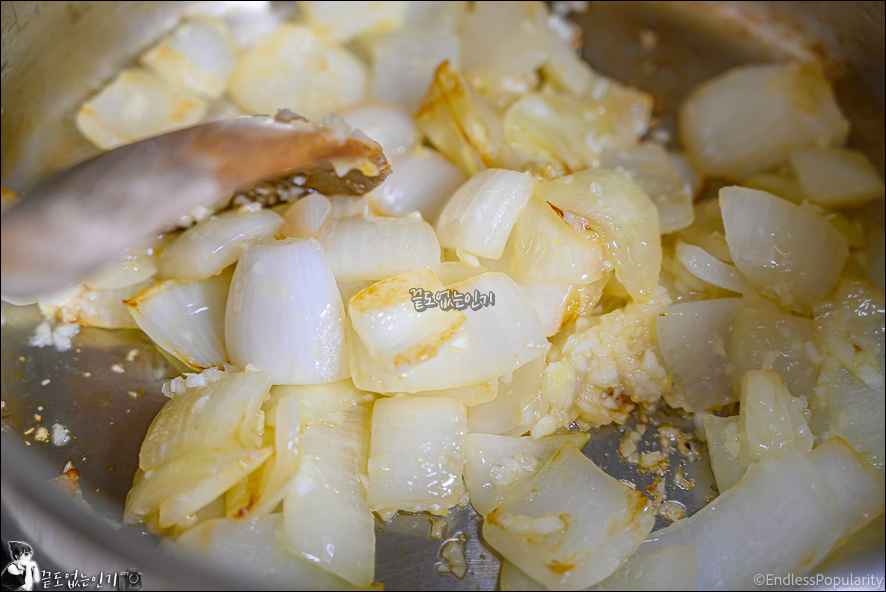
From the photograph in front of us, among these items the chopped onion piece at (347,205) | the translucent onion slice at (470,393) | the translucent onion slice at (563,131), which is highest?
the translucent onion slice at (563,131)

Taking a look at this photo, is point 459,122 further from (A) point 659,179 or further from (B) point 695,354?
(B) point 695,354

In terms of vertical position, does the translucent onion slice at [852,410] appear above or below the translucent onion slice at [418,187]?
below

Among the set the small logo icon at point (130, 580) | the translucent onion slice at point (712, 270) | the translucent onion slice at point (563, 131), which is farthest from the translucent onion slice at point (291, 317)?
the translucent onion slice at point (712, 270)

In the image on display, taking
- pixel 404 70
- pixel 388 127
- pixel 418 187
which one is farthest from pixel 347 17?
pixel 418 187

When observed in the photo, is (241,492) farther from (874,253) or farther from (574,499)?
(874,253)

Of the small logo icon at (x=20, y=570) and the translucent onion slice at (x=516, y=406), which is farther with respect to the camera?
the translucent onion slice at (x=516, y=406)

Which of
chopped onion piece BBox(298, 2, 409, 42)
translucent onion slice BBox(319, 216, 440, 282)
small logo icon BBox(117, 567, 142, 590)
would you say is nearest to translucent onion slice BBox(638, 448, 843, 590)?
translucent onion slice BBox(319, 216, 440, 282)

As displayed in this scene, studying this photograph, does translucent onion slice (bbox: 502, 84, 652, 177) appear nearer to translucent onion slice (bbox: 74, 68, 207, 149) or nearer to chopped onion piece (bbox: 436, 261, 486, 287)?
chopped onion piece (bbox: 436, 261, 486, 287)

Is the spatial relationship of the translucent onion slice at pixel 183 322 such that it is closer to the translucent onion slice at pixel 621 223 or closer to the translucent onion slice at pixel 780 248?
the translucent onion slice at pixel 621 223
